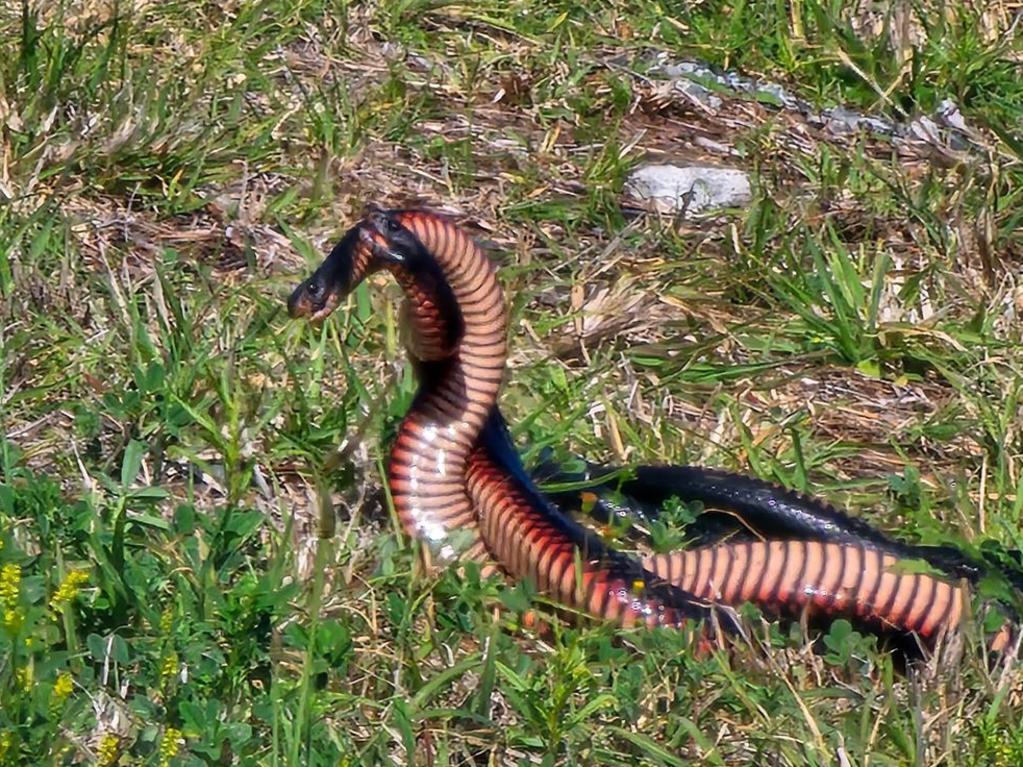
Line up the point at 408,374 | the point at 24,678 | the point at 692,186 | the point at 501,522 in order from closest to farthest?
the point at 24,678 → the point at 501,522 → the point at 408,374 → the point at 692,186

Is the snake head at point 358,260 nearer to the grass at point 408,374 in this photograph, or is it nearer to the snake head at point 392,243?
the snake head at point 392,243

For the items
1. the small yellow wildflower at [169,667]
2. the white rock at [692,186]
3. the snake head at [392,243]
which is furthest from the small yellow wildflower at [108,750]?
the white rock at [692,186]

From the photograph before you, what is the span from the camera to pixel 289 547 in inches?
136

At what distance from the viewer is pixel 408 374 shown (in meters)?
4.11

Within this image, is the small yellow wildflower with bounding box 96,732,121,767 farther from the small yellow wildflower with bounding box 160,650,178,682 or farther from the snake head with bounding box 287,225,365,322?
the snake head with bounding box 287,225,365,322

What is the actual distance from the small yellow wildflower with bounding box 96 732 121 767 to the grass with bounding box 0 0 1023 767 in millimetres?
14

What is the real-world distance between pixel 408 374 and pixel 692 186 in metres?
1.48

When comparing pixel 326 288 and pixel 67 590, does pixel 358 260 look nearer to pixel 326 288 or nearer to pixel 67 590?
pixel 326 288

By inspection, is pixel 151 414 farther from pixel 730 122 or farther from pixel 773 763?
pixel 730 122

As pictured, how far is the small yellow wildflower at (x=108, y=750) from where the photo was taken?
2670 millimetres

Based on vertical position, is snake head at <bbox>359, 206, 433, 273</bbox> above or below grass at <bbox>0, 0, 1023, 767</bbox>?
above

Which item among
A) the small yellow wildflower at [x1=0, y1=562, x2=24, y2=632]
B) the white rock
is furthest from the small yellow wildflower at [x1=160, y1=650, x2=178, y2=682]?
the white rock

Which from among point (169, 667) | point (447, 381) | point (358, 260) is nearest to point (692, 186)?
point (447, 381)

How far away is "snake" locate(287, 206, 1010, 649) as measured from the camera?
338 centimetres
